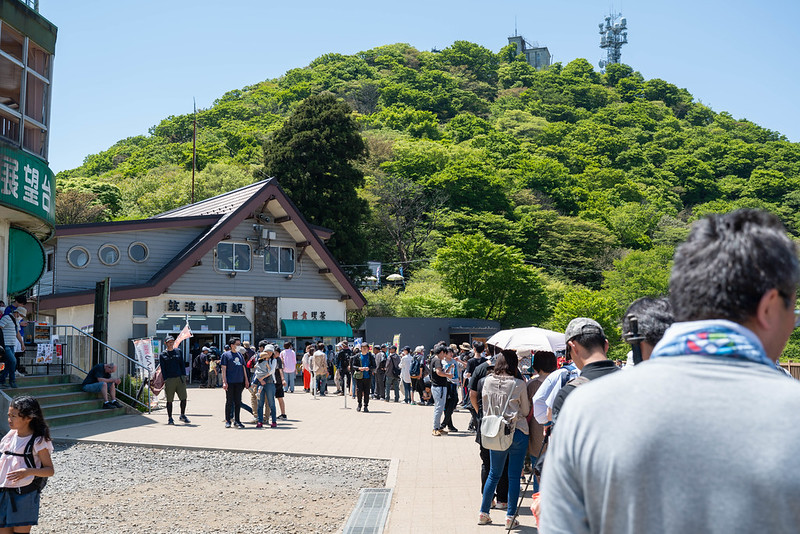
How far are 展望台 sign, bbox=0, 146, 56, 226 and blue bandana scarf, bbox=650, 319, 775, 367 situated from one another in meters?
15.3

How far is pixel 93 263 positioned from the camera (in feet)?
→ 90.2

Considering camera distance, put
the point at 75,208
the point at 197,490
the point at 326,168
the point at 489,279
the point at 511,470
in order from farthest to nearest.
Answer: the point at 489,279
the point at 75,208
the point at 326,168
the point at 197,490
the point at 511,470

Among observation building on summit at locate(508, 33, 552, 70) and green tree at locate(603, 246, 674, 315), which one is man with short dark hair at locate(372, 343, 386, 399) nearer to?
green tree at locate(603, 246, 674, 315)

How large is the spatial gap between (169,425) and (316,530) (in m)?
9.02

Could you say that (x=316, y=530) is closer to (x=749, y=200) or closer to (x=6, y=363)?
(x=6, y=363)

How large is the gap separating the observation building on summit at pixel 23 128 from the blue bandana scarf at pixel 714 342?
1535 cm

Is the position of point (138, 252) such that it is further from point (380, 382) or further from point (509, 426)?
point (509, 426)

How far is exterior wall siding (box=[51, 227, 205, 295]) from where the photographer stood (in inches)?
1052

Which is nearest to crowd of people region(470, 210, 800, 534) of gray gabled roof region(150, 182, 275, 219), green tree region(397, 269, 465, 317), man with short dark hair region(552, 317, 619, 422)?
man with short dark hair region(552, 317, 619, 422)

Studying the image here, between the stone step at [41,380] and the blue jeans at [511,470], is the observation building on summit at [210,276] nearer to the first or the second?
the stone step at [41,380]

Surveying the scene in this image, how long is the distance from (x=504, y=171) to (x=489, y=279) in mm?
26443

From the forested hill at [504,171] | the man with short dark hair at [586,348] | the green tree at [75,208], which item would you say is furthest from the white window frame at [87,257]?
the man with short dark hair at [586,348]

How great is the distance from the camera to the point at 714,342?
1757 mm

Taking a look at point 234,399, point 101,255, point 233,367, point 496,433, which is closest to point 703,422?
point 496,433
